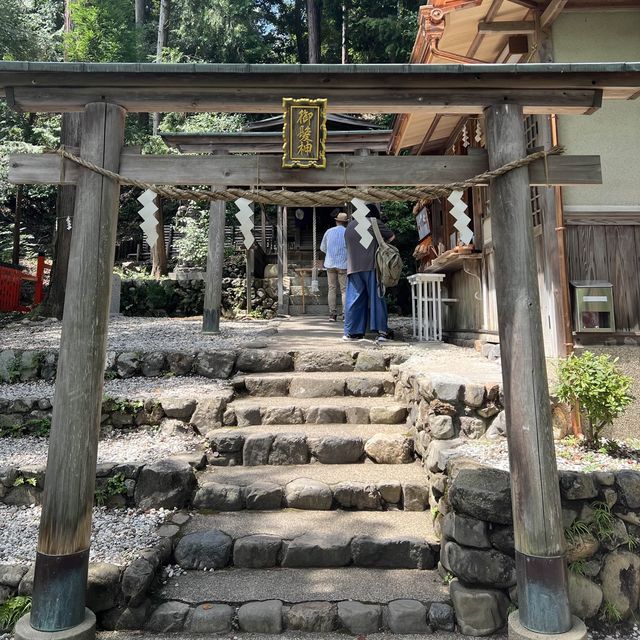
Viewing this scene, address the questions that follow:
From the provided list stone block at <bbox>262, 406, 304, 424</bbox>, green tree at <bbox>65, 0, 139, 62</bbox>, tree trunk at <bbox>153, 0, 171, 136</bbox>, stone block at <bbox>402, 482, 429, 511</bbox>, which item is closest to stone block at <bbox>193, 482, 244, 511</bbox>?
stone block at <bbox>262, 406, 304, 424</bbox>

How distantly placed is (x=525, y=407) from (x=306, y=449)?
2116 millimetres

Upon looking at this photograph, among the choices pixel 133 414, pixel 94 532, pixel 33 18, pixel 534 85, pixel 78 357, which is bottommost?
pixel 94 532

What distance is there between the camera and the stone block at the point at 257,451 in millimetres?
4305

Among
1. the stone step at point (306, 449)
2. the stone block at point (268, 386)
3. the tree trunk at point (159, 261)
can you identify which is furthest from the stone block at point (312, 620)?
the tree trunk at point (159, 261)

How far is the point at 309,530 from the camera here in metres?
3.50

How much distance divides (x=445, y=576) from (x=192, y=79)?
3.86 metres

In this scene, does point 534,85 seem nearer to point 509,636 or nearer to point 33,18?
point 509,636

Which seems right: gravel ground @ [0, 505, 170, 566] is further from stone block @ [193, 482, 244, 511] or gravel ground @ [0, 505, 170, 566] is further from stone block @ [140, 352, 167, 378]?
stone block @ [140, 352, 167, 378]

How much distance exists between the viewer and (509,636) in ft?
8.74

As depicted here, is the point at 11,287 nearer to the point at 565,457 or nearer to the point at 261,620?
the point at 261,620

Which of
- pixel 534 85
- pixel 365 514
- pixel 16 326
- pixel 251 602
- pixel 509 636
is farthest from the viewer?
pixel 16 326

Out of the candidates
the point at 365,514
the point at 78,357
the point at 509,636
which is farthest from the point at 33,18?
the point at 509,636

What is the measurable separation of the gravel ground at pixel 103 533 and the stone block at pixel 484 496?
7.22ft

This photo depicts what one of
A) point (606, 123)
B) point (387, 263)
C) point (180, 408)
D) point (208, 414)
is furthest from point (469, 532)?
point (387, 263)
